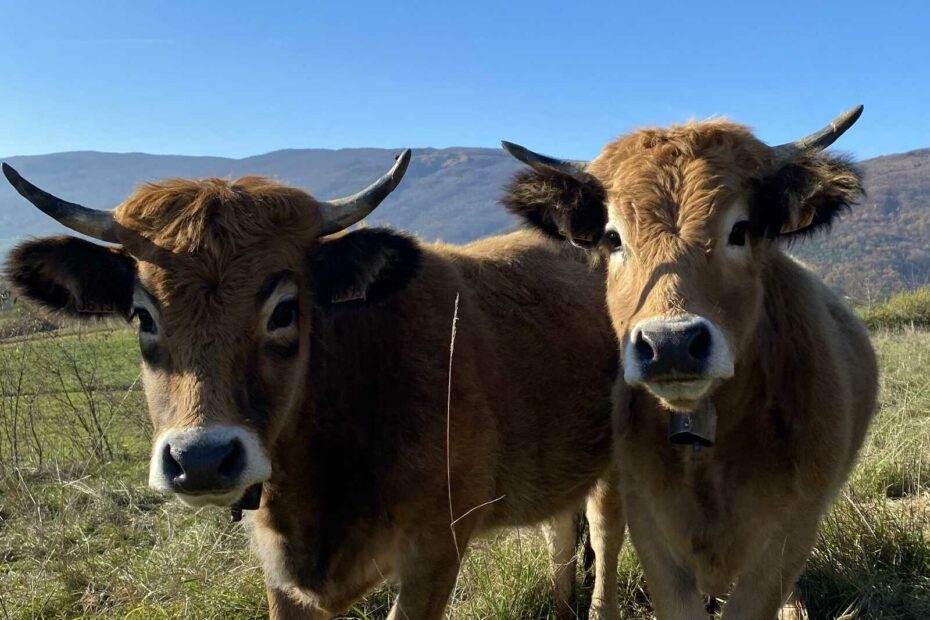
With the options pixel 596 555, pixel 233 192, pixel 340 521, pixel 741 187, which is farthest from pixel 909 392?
pixel 233 192

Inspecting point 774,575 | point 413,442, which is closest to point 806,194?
point 774,575

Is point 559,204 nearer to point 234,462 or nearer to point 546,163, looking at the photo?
point 546,163

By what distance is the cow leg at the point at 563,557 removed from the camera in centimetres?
564

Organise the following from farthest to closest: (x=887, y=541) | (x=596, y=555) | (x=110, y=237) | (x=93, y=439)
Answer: (x=93, y=439)
(x=596, y=555)
(x=887, y=541)
(x=110, y=237)

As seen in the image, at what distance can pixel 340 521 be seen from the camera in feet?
12.7

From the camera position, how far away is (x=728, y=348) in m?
3.32

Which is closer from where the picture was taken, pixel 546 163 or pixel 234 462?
pixel 234 462

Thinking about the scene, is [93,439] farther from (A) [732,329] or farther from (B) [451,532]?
(A) [732,329]

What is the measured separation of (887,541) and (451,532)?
3.24 m

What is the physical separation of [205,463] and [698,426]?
2.30 metres

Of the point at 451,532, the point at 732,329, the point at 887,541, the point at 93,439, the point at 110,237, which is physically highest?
the point at 110,237

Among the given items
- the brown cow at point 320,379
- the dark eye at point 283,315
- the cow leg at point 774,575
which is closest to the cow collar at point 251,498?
the brown cow at point 320,379

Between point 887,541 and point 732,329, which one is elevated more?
point 732,329

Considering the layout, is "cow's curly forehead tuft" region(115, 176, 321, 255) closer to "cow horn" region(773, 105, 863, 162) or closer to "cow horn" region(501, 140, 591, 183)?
"cow horn" region(501, 140, 591, 183)
